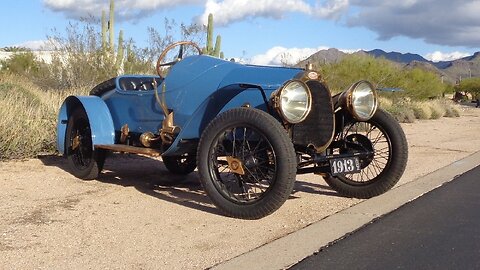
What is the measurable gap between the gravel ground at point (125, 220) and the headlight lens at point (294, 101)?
43.4 inches

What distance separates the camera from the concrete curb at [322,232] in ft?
17.0

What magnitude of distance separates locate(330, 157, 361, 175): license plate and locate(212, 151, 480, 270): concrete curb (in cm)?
46

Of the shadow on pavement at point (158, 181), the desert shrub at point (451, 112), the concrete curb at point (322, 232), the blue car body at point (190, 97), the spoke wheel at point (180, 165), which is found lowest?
the desert shrub at point (451, 112)

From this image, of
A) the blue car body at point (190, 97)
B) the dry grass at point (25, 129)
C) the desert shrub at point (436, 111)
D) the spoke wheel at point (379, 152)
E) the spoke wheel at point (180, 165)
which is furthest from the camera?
the desert shrub at point (436, 111)

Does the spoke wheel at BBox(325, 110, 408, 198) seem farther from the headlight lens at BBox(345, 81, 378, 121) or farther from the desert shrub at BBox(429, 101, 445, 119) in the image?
the desert shrub at BBox(429, 101, 445, 119)

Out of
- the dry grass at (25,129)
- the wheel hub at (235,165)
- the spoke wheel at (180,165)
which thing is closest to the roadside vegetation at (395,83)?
the dry grass at (25,129)

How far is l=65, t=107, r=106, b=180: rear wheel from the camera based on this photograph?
28.4ft

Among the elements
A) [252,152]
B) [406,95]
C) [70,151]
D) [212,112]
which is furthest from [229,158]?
[406,95]

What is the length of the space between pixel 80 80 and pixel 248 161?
1348 centimetres

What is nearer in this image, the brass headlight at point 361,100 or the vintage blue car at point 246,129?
the vintage blue car at point 246,129

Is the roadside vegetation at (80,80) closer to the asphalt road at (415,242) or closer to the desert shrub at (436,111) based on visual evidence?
the desert shrub at (436,111)

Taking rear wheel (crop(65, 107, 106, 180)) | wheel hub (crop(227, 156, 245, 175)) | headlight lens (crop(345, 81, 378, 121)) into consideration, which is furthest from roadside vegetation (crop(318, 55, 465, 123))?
wheel hub (crop(227, 156, 245, 175))

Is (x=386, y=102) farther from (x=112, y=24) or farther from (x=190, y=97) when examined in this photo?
(x=190, y=97)

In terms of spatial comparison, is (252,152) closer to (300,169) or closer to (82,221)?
(300,169)
